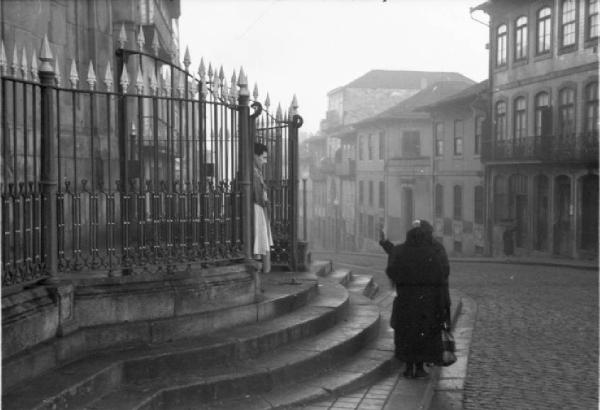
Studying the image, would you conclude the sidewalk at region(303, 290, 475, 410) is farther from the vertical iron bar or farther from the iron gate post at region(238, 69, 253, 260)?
the vertical iron bar

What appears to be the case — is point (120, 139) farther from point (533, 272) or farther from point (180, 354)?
A: point (533, 272)

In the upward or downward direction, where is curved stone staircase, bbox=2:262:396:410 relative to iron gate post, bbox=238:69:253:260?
downward

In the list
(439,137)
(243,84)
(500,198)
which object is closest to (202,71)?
(243,84)

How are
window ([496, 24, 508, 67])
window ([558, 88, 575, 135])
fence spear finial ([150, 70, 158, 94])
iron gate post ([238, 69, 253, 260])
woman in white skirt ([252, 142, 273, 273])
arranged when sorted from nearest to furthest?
fence spear finial ([150, 70, 158, 94]), iron gate post ([238, 69, 253, 260]), woman in white skirt ([252, 142, 273, 273]), window ([558, 88, 575, 135]), window ([496, 24, 508, 67])

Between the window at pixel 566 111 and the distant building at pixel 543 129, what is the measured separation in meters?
0.04

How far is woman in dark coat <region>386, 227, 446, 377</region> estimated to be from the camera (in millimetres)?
7355

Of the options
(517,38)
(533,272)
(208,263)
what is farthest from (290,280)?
(517,38)

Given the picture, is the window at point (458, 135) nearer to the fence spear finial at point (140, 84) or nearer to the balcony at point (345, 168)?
the balcony at point (345, 168)

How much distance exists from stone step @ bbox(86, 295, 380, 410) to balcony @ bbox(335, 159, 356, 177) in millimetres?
44597

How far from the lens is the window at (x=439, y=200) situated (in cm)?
3903

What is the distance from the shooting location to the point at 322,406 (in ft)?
20.8

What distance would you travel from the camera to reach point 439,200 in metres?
39.5

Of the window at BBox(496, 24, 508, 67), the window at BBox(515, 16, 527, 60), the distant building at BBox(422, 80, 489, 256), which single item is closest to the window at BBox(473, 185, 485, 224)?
the distant building at BBox(422, 80, 489, 256)

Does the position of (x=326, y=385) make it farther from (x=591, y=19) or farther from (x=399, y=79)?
(x=399, y=79)
